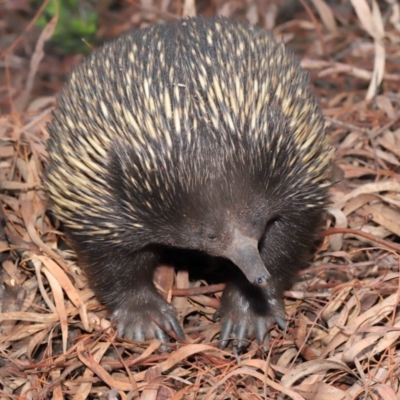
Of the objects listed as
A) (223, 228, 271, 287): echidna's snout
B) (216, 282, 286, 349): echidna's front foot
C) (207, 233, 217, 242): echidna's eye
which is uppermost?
(223, 228, 271, 287): echidna's snout

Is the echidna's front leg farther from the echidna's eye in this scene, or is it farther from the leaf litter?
the echidna's eye

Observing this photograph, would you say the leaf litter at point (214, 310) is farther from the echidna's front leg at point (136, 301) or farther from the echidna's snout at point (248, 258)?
the echidna's snout at point (248, 258)

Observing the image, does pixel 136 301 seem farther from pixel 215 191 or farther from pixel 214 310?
pixel 215 191

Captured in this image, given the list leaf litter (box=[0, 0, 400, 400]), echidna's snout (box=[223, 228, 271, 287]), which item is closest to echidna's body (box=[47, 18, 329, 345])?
echidna's snout (box=[223, 228, 271, 287])

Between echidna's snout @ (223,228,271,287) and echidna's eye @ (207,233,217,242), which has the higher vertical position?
echidna's snout @ (223,228,271,287)

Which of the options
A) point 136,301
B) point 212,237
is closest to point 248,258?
point 212,237

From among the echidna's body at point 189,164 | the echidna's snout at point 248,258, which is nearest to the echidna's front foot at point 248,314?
the echidna's body at point 189,164

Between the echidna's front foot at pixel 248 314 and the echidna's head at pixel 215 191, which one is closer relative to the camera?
the echidna's head at pixel 215 191
